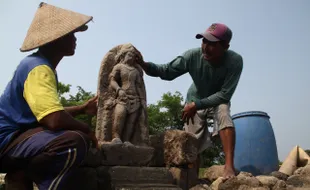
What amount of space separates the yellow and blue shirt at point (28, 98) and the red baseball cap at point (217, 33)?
6.97ft

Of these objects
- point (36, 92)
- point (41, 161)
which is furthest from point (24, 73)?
point (41, 161)

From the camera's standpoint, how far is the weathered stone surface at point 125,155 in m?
3.44

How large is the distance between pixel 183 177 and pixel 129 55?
1.66m

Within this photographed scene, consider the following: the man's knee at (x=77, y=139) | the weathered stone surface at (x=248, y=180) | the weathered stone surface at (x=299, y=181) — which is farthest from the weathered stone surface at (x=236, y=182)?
the man's knee at (x=77, y=139)

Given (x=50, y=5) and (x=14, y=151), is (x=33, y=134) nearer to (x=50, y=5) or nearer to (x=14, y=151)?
(x=14, y=151)

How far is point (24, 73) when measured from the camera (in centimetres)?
235

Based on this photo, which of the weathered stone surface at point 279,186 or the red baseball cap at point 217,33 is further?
the weathered stone surface at point 279,186

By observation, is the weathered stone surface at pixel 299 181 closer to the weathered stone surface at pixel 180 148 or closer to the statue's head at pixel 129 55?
the weathered stone surface at pixel 180 148

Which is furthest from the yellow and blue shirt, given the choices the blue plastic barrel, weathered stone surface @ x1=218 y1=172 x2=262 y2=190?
the blue plastic barrel

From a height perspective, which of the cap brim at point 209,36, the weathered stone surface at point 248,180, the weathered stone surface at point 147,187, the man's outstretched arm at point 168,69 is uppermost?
the cap brim at point 209,36

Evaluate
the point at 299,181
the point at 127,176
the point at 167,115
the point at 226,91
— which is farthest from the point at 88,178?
the point at 167,115

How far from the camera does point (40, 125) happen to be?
2.38 m

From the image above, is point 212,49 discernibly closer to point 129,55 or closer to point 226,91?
point 226,91

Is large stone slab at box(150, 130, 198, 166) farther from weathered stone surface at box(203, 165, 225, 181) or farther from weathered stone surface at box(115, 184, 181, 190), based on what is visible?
weathered stone surface at box(203, 165, 225, 181)
